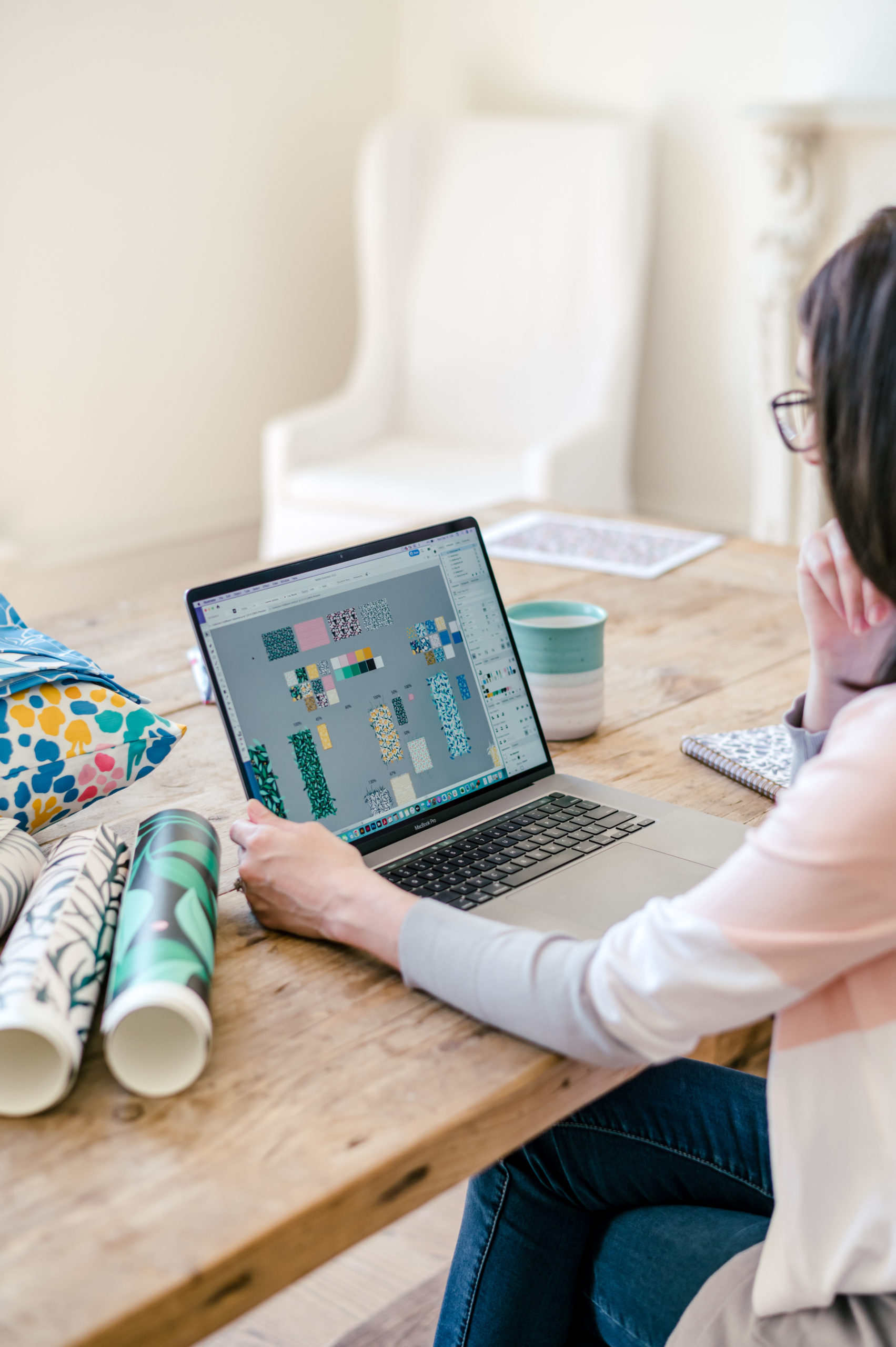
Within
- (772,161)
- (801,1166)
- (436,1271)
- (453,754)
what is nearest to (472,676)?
(453,754)

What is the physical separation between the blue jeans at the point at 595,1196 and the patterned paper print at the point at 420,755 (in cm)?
29

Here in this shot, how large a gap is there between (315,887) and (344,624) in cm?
23

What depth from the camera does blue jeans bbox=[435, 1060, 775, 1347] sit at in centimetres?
97

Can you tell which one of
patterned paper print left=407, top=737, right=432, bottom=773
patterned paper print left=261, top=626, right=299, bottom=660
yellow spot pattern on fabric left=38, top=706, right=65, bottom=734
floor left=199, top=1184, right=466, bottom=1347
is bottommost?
floor left=199, top=1184, right=466, bottom=1347

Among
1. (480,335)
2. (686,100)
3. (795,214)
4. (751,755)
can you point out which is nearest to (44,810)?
(751,755)

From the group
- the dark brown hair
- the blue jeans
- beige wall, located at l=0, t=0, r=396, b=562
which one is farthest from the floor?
beige wall, located at l=0, t=0, r=396, b=562

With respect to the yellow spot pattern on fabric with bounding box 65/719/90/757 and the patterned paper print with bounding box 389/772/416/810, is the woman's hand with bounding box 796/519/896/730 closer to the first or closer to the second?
the patterned paper print with bounding box 389/772/416/810

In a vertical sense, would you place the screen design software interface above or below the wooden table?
above

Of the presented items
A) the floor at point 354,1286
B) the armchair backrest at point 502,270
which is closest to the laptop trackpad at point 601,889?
the floor at point 354,1286

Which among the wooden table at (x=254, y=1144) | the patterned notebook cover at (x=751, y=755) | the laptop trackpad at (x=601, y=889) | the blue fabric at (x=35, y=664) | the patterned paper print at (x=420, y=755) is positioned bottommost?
the wooden table at (x=254, y=1144)

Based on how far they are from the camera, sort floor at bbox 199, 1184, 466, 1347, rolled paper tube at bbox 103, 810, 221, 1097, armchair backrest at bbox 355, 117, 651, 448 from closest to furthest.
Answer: rolled paper tube at bbox 103, 810, 221, 1097 → floor at bbox 199, 1184, 466, 1347 → armchair backrest at bbox 355, 117, 651, 448

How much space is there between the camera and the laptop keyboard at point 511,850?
0.94m

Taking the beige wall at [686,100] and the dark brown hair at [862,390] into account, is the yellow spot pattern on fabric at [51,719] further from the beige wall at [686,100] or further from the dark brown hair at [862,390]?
the beige wall at [686,100]

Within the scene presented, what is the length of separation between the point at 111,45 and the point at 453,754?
292 centimetres
